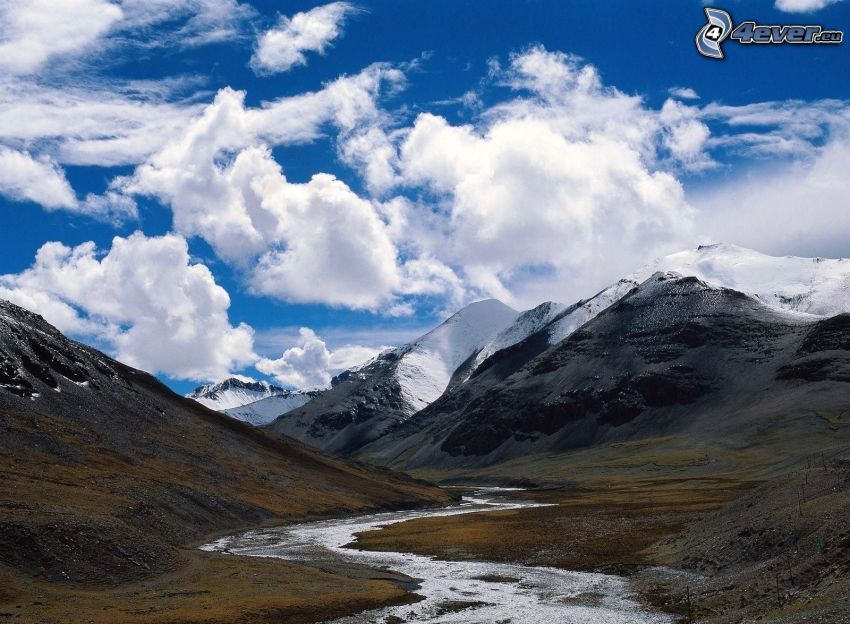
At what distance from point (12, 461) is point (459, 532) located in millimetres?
53838

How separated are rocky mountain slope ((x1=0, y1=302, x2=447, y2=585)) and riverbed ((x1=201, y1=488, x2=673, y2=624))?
13.8m

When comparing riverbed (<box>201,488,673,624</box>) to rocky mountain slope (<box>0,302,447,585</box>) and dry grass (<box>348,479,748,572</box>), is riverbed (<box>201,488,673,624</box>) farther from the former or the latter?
rocky mountain slope (<box>0,302,447,585</box>)

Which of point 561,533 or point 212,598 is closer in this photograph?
point 212,598

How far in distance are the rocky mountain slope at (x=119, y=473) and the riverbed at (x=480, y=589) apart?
45.4 feet

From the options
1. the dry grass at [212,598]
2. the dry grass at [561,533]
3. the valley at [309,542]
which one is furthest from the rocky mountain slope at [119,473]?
the dry grass at [561,533]

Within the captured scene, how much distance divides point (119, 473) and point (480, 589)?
6587cm

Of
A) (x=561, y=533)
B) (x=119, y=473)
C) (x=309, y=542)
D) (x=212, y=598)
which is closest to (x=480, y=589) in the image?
(x=212, y=598)

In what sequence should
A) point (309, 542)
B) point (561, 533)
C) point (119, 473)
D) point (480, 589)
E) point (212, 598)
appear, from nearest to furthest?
point (212, 598), point (480, 589), point (561, 533), point (309, 542), point (119, 473)

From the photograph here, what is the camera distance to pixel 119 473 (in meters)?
105

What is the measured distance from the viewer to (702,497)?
131625 mm

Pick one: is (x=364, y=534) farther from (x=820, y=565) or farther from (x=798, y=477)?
(x=820, y=565)

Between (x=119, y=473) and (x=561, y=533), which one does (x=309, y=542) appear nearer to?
(x=561, y=533)

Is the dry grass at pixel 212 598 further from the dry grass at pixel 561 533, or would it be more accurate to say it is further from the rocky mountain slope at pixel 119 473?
the dry grass at pixel 561 533

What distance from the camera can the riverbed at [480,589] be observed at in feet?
152
